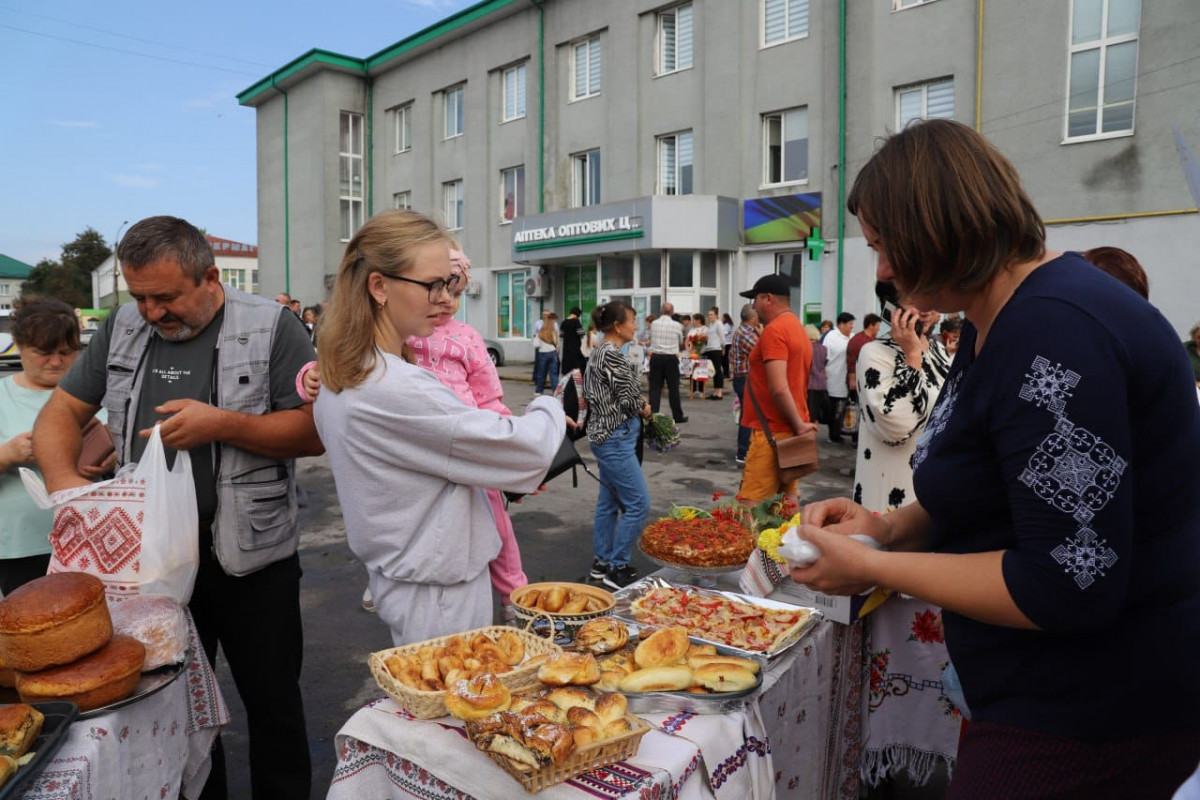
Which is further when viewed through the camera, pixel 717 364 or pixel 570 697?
pixel 717 364

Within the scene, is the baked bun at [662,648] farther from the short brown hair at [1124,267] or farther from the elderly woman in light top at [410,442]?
the short brown hair at [1124,267]

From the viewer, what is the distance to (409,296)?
2283 mm

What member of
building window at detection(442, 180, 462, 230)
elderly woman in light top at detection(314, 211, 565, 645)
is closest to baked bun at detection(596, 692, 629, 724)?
elderly woman in light top at detection(314, 211, 565, 645)

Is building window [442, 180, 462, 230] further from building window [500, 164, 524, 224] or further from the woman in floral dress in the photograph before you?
the woman in floral dress

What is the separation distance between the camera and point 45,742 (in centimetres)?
166

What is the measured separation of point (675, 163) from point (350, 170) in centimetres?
1633

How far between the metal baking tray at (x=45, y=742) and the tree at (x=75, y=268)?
77719 mm

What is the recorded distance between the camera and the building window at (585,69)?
23.6m

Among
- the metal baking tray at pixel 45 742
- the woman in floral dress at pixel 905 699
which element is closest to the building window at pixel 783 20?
the woman in floral dress at pixel 905 699

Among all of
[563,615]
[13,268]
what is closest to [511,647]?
[563,615]

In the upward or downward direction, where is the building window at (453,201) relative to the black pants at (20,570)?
upward

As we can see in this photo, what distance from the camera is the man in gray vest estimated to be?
101 inches

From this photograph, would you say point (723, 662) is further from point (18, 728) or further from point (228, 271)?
point (228, 271)

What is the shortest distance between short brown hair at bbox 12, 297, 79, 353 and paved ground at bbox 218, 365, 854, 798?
199 cm
